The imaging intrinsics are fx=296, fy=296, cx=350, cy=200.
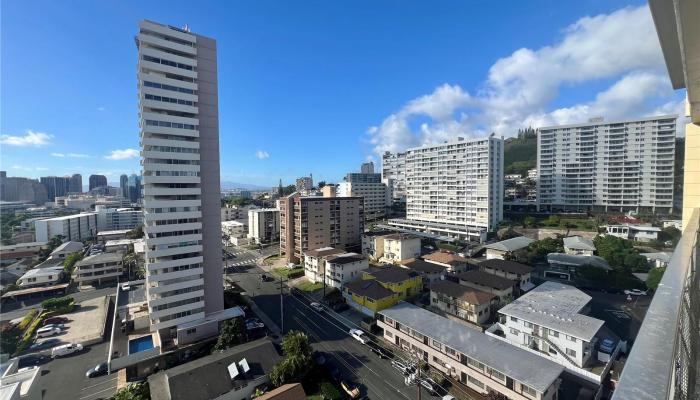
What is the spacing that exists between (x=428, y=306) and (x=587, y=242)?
62.0ft

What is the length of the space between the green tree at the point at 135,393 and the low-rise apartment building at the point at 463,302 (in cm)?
1520

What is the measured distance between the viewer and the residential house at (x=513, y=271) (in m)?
20.9

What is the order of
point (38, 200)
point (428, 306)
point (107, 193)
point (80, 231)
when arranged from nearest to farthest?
point (428, 306)
point (80, 231)
point (38, 200)
point (107, 193)

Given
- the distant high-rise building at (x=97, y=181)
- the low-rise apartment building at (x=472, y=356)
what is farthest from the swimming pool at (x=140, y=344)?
the distant high-rise building at (x=97, y=181)

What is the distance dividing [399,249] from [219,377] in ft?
63.0

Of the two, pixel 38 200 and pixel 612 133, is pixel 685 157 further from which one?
pixel 38 200

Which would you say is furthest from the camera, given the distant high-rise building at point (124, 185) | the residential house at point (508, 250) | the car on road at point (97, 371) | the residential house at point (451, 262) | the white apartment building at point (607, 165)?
the distant high-rise building at point (124, 185)

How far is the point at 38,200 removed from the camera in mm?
60250

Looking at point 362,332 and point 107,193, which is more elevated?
point 107,193

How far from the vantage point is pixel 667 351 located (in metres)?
1.25

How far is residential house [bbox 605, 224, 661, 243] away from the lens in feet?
91.9

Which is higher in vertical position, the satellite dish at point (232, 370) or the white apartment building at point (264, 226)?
the white apartment building at point (264, 226)

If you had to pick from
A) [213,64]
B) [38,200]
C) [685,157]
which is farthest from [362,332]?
[38,200]

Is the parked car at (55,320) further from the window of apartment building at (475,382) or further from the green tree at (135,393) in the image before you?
the window of apartment building at (475,382)
